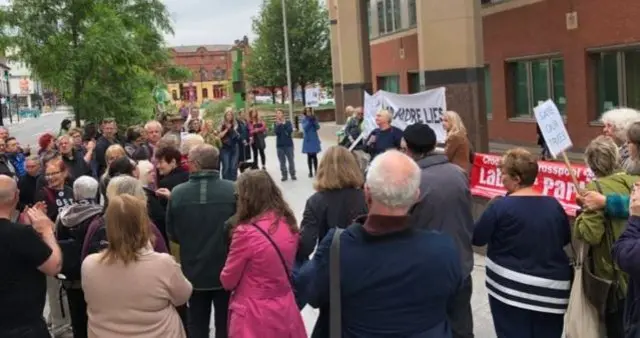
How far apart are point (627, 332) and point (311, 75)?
54108mm

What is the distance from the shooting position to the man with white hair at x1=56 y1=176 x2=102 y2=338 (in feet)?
16.4

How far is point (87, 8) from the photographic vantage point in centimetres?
1625

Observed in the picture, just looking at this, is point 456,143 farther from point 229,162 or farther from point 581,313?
point 229,162

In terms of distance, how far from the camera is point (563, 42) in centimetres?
1927

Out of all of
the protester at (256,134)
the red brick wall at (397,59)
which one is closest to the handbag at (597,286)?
the protester at (256,134)

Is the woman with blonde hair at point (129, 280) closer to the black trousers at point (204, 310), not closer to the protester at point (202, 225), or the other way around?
the protester at point (202, 225)

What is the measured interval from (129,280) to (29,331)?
765 millimetres

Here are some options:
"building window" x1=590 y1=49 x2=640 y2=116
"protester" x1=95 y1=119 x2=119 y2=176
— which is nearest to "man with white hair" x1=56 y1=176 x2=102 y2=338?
"protester" x1=95 y1=119 x2=119 y2=176

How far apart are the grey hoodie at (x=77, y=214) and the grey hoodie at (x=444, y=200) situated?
2.30 meters

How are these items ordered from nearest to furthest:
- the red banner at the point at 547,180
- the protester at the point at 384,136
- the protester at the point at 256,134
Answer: the red banner at the point at 547,180 < the protester at the point at 384,136 < the protester at the point at 256,134

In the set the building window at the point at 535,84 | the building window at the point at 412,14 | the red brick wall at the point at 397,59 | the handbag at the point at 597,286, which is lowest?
the handbag at the point at 597,286

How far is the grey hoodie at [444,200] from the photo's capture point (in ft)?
15.5

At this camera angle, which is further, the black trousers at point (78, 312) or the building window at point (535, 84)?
the building window at point (535, 84)

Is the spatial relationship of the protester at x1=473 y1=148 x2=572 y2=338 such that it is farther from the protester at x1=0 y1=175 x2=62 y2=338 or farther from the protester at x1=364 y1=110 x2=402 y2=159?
the protester at x1=364 y1=110 x2=402 y2=159
